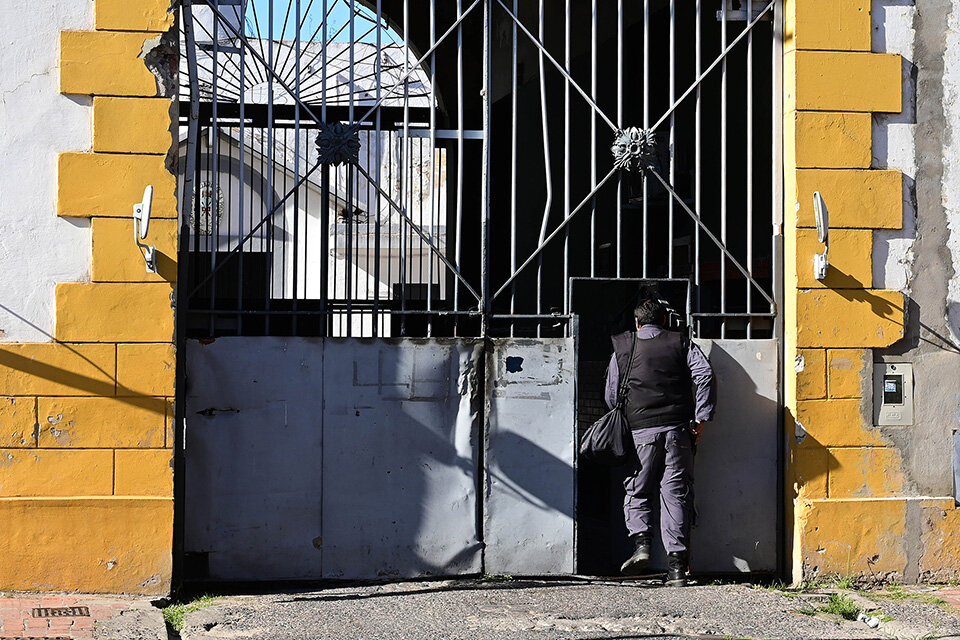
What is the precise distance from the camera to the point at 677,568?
20.8 ft

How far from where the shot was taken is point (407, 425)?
644 cm

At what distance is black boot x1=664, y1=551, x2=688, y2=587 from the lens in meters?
6.33

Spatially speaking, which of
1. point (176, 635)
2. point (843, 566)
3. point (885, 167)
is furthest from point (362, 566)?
point (885, 167)

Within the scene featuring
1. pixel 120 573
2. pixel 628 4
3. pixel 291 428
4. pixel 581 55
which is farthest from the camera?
pixel 581 55

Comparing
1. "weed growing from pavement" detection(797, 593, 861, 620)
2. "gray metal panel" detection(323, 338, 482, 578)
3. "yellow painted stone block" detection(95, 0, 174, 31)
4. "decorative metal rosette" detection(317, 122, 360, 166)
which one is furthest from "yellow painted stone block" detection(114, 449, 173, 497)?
"weed growing from pavement" detection(797, 593, 861, 620)

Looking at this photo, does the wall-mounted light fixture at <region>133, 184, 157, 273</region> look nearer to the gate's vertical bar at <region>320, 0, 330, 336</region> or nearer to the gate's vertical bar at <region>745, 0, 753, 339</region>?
the gate's vertical bar at <region>320, 0, 330, 336</region>

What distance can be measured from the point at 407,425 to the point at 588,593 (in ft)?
4.78

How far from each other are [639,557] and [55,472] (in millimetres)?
3393

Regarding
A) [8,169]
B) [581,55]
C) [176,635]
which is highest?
[581,55]

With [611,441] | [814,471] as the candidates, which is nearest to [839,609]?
[814,471]

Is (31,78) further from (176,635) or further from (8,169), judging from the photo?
(176,635)

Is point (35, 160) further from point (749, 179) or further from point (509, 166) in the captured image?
point (509, 166)

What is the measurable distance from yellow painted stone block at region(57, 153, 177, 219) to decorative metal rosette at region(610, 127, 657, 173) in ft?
8.96

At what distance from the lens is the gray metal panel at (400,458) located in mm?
6375
